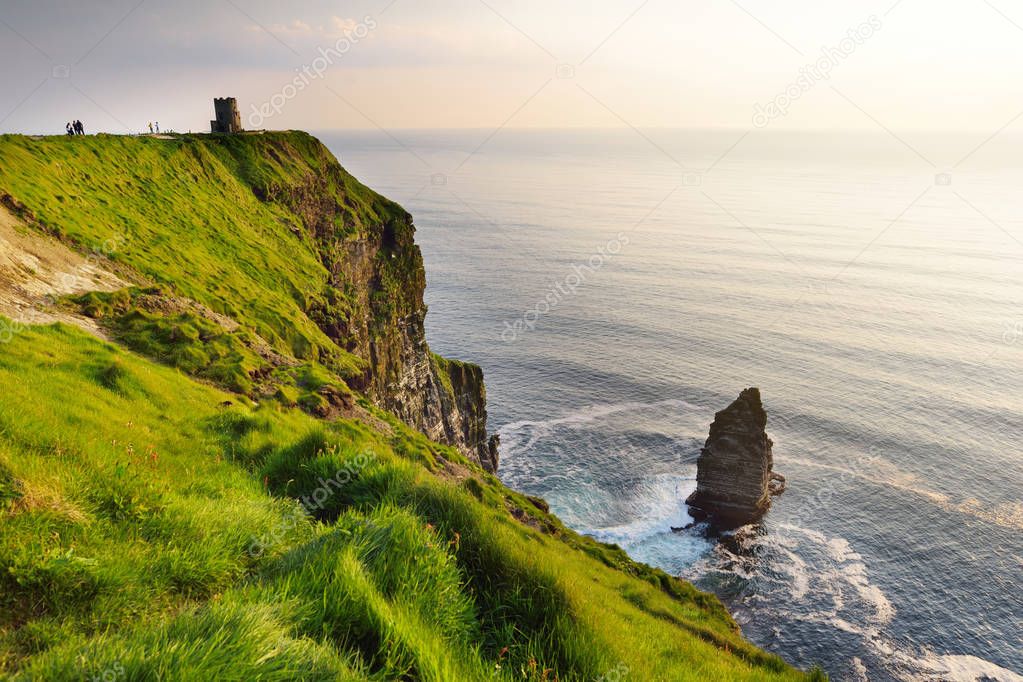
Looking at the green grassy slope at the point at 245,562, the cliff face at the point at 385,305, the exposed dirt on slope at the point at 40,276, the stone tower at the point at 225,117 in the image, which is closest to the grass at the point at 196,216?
the cliff face at the point at 385,305

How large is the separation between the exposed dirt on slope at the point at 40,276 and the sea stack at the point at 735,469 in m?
55.4

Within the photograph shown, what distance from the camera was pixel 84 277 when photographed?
2547cm

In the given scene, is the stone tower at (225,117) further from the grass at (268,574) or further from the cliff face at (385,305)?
the grass at (268,574)

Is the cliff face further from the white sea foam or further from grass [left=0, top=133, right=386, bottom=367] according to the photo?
the white sea foam

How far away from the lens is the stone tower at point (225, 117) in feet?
215

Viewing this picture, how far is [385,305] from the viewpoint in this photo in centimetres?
6316

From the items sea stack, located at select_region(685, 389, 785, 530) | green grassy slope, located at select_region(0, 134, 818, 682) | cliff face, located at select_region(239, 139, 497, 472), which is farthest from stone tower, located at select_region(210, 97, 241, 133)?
sea stack, located at select_region(685, 389, 785, 530)

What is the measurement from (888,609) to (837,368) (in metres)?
53.5

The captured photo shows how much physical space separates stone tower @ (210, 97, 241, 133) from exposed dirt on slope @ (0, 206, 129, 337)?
45.1m

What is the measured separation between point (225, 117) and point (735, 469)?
71752 mm

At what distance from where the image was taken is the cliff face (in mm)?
56344

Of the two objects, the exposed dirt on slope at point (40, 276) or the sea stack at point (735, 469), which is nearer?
the exposed dirt on slope at point (40, 276)

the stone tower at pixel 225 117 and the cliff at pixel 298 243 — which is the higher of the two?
the stone tower at pixel 225 117

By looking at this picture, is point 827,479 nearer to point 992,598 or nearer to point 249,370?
point 992,598
